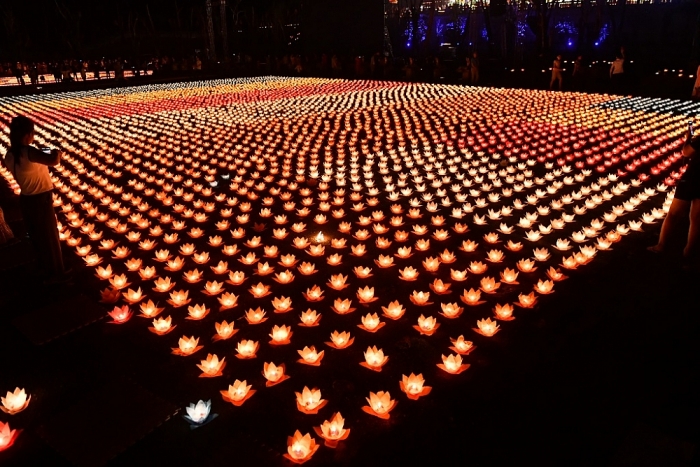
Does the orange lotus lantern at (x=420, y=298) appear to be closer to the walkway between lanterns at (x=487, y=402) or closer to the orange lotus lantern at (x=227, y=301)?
the walkway between lanterns at (x=487, y=402)

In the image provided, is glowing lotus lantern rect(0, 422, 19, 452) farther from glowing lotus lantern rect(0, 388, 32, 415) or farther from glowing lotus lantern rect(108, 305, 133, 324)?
glowing lotus lantern rect(108, 305, 133, 324)

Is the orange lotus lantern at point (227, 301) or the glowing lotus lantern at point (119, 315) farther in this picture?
the orange lotus lantern at point (227, 301)

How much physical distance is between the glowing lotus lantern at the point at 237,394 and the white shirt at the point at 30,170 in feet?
9.05

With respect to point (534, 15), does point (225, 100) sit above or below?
below

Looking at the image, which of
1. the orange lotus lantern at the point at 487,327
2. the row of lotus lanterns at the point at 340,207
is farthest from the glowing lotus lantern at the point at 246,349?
the orange lotus lantern at the point at 487,327

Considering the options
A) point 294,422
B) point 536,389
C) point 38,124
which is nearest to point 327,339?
point 294,422

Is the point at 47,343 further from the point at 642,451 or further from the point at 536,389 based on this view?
the point at 642,451

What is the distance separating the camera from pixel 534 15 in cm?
3175

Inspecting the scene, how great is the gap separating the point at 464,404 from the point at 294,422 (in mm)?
1115

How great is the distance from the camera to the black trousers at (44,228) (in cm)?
437

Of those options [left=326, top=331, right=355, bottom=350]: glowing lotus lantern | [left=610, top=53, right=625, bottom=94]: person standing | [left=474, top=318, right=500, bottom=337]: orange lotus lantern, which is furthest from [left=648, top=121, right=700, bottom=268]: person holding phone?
[left=610, top=53, right=625, bottom=94]: person standing

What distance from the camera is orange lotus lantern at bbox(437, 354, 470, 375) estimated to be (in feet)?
10.9

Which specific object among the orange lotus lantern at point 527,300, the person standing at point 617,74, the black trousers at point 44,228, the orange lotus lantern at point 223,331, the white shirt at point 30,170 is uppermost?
the person standing at point 617,74

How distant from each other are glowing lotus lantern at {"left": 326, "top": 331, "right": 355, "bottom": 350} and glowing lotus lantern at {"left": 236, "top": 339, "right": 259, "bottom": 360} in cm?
58
